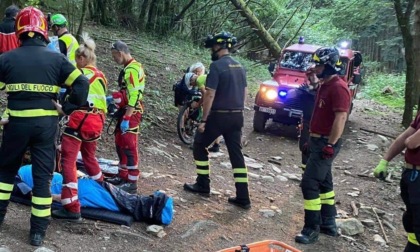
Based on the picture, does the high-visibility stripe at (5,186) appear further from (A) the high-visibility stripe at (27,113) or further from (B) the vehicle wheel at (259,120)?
(B) the vehicle wheel at (259,120)

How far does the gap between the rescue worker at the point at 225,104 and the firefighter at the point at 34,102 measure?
6.59 feet

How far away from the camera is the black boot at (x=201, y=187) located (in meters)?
6.23

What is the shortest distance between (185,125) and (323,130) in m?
3.87

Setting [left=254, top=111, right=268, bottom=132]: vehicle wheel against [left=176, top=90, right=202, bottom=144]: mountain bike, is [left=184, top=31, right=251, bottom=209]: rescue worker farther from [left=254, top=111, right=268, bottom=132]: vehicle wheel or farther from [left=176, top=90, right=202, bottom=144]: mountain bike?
[left=254, top=111, right=268, bottom=132]: vehicle wheel

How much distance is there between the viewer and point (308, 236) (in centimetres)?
535

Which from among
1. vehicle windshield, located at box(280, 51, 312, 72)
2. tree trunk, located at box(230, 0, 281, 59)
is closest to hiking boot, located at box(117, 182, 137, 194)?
vehicle windshield, located at box(280, 51, 312, 72)

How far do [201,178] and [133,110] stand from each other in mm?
1335

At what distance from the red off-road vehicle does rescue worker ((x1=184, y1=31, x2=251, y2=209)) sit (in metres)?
4.06

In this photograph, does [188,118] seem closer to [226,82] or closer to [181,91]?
[181,91]

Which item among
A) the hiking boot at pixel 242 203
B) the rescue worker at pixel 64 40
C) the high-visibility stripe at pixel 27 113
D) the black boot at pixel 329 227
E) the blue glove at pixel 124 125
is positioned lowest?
the black boot at pixel 329 227

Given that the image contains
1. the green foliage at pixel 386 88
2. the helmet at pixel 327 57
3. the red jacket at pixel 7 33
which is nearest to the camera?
the helmet at pixel 327 57

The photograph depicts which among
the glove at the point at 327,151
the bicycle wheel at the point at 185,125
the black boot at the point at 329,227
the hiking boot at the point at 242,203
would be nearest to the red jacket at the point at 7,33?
the bicycle wheel at the point at 185,125

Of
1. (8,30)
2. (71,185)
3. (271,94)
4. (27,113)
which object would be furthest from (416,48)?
(27,113)

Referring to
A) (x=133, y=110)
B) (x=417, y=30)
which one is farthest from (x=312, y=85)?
(x=417, y=30)
